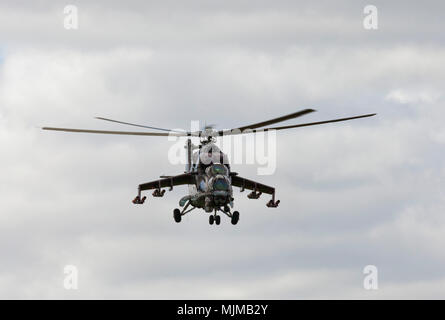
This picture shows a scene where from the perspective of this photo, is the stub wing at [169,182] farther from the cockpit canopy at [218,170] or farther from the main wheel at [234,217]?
the main wheel at [234,217]

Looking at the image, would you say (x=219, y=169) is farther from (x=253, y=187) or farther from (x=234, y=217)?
(x=253, y=187)

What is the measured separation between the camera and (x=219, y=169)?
8669cm

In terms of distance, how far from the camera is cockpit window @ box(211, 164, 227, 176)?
86438 mm

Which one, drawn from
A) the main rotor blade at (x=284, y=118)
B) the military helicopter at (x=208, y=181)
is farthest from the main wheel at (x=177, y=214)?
the main rotor blade at (x=284, y=118)

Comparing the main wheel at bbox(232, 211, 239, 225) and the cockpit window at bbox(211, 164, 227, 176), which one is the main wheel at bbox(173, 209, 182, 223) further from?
the cockpit window at bbox(211, 164, 227, 176)

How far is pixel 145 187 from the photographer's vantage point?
300 feet

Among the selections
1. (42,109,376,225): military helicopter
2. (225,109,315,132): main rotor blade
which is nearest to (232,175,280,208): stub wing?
(42,109,376,225): military helicopter

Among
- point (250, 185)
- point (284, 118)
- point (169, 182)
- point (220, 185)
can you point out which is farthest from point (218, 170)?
point (284, 118)

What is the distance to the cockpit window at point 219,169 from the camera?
86438 millimetres

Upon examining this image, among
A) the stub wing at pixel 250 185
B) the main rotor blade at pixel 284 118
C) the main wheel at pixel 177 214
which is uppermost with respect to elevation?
the main rotor blade at pixel 284 118
